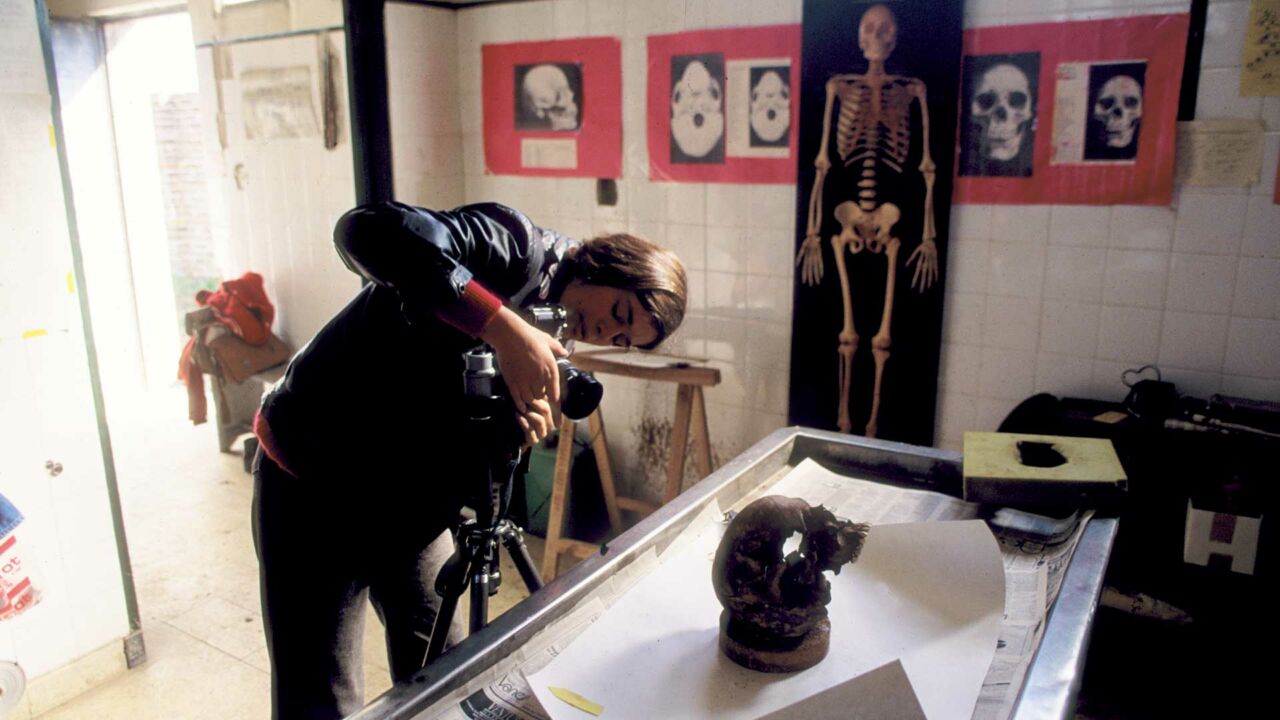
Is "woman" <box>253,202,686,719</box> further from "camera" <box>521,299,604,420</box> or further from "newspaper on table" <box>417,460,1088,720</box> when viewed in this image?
"newspaper on table" <box>417,460,1088,720</box>

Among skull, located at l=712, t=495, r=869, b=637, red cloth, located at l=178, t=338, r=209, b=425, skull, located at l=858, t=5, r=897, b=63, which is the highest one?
skull, located at l=858, t=5, r=897, b=63

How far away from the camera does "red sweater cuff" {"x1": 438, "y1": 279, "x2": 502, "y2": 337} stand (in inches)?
56.6

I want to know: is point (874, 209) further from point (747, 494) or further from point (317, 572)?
point (317, 572)

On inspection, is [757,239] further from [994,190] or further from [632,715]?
[632,715]

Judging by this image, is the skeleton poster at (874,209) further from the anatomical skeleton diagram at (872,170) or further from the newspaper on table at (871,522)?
the newspaper on table at (871,522)

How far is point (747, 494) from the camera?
1.78 m

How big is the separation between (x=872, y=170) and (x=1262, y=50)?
1110mm

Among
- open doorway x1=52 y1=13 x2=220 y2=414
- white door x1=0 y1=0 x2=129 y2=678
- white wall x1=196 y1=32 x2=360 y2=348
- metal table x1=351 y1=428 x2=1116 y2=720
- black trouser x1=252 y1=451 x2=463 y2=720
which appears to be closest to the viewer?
metal table x1=351 y1=428 x2=1116 y2=720

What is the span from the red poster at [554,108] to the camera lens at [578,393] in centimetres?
242

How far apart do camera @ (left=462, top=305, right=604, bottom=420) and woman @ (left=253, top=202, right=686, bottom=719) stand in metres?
0.14

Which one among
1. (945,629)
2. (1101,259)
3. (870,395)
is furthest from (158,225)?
(945,629)

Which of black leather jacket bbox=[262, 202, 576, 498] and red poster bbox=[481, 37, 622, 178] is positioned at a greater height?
red poster bbox=[481, 37, 622, 178]

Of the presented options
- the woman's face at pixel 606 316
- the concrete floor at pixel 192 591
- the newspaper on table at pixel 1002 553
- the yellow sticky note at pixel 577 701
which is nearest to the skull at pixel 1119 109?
the newspaper on table at pixel 1002 553

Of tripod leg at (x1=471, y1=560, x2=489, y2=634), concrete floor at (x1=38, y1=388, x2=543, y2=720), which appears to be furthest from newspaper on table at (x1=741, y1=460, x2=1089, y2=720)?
concrete floor at (x1=38, y1=388, x2=543, y2=720)
